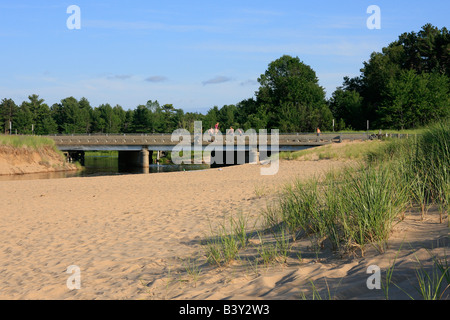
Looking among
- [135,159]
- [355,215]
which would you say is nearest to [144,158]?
[135,159]

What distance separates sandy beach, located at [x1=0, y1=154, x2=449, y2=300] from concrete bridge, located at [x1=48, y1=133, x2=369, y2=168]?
34052 mm

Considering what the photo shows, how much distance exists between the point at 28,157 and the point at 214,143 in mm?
20549

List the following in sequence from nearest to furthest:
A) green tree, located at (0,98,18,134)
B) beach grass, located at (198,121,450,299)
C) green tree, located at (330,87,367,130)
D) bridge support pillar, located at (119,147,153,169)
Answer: beach grass, located at (198,121,450,299)
bridge support pillar, located at (119,147,153,169)
green tree, located at (330,87,367,130)
green tree, located at (0,98,18,134)

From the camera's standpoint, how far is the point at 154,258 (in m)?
6.91

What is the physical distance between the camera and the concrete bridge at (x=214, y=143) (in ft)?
160

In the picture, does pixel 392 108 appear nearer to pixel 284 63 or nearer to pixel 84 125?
pixel 284 63

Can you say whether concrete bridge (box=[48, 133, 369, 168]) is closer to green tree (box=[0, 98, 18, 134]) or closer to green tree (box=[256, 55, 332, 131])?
green tree (box=[256, 55, 332, 131])

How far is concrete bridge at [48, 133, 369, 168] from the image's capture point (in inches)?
1914

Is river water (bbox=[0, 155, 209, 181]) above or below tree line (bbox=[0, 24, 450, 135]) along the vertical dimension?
below

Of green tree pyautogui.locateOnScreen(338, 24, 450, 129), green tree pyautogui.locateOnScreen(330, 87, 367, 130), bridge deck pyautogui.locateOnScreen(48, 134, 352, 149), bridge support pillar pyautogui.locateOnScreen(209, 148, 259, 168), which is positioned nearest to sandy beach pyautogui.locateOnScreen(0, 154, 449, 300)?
bridge deck pyautogui.locateOnScreen(48, 134, 352, 149)

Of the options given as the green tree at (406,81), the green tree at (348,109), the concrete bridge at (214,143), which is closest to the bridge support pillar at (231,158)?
the concrete bridge at (214,143)

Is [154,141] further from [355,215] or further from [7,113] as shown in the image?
[7,113]
